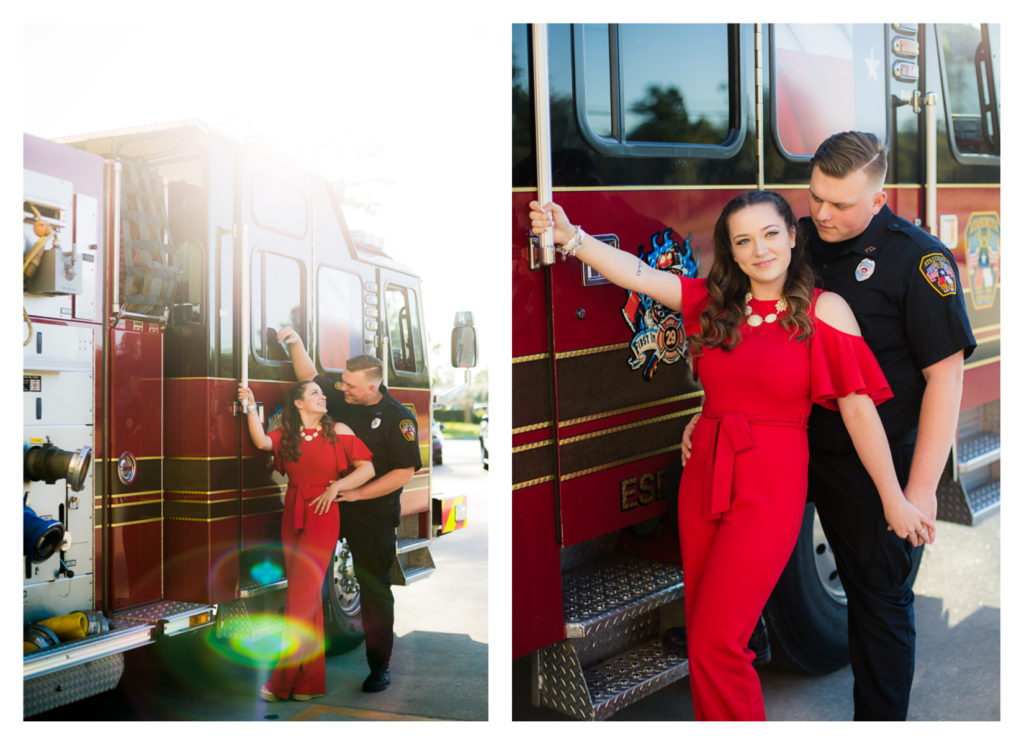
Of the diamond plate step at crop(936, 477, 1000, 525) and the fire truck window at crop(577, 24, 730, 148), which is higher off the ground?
the fire truck window at crop(577, 24, 730, 148)

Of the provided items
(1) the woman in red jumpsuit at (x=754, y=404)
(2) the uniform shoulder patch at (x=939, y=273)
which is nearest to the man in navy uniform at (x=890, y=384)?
(2) the uniform shoulder patch at (x=939, y=273)

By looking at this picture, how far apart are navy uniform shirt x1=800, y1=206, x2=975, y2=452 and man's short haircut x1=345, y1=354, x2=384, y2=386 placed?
1.39m

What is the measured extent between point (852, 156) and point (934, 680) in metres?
2.07

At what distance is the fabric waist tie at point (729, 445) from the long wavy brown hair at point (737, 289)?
0.20 metres

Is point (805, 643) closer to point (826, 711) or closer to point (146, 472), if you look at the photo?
point (826, 711)

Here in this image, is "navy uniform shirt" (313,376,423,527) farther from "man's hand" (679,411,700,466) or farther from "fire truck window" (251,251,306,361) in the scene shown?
"man's hand" (679,411,700,466)

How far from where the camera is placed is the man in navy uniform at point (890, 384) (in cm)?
225

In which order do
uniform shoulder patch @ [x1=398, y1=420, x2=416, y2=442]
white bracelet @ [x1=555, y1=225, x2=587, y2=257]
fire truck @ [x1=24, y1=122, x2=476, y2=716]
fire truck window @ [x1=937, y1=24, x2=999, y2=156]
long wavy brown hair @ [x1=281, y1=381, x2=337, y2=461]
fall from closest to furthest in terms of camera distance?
white bracelet @ [x1=555, y1=225, x2=587, y2=257]
fire truck @ [x1=24, y1=122, x2=476, y2=716]
long wavy brown hair @ [x1=281, y1=381, x2=337, y2=461]
uniform shoulder patch @ [x1=398, y1=420, x2=416, y2=442]
fire truck window @ [x1=937, y1=24, x2=999, y2=156]

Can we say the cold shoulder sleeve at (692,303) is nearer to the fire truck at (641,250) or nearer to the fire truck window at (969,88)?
the fire truck at (641,250)

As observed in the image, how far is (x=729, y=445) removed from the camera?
2.22 m

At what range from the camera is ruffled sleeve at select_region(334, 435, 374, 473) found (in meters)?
2.65

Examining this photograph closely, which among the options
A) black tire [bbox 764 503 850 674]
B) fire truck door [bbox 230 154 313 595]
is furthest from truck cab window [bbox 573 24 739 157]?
black tire [bbox 764 503 850 674]

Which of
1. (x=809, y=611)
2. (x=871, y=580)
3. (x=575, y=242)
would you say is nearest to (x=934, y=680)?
(x=809, y=611)

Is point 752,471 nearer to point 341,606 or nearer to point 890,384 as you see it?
point 890,384
